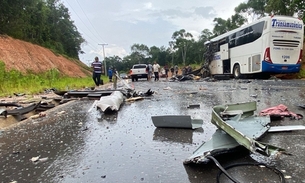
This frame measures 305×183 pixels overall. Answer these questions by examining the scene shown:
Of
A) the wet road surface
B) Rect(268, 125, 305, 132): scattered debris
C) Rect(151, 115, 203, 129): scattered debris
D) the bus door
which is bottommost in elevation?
the wet road surface

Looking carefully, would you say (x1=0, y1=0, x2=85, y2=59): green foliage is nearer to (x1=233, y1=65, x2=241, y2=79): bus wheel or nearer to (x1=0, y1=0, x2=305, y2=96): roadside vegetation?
(x1=0, y1=0, x2=305, y2=96): roadside vegetation

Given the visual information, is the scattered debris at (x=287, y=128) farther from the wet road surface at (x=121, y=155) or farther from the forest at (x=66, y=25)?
the forest at (x=66, y=25)

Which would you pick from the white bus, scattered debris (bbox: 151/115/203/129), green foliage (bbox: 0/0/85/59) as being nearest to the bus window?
the white bus

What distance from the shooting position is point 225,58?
68.4 feet

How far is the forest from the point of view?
25.8 meters

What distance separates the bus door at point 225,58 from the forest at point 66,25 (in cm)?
688

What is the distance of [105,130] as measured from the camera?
3.32 metres

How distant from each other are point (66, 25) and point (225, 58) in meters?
39.7

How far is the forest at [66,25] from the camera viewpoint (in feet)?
84.6

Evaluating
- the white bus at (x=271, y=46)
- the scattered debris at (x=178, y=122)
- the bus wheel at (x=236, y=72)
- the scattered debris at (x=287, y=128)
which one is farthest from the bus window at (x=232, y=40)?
the scattered debris at (x=178, y=122)

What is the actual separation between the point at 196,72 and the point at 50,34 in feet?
94.7

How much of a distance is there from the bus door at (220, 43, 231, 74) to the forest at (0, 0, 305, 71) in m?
6.88

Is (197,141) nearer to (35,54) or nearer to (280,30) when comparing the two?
(280,30)

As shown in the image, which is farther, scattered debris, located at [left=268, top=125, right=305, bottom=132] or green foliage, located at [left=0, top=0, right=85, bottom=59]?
green foliage, located at [left=0, top=0, right=85, bottom=59]
